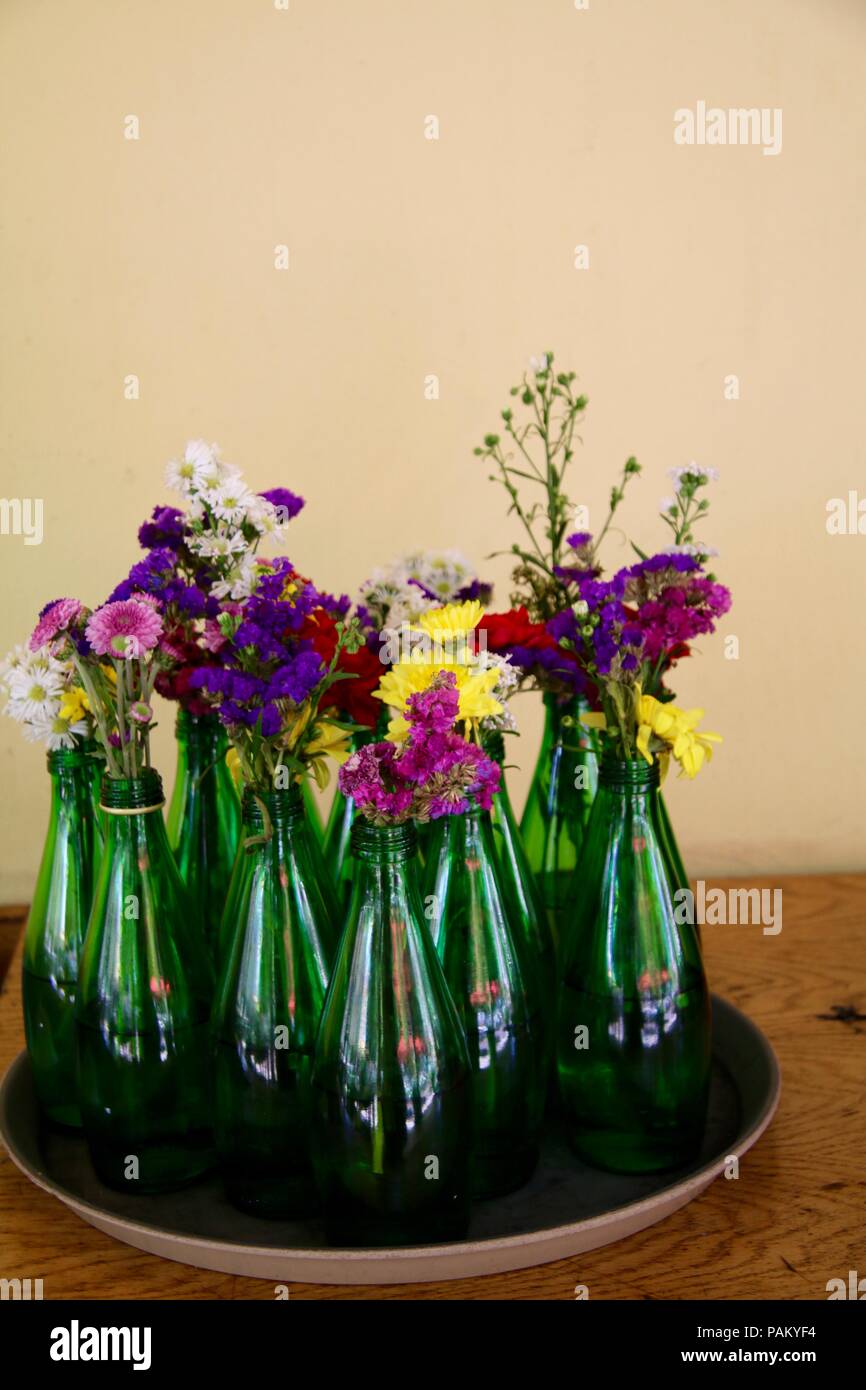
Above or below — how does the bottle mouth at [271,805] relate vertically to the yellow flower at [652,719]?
below

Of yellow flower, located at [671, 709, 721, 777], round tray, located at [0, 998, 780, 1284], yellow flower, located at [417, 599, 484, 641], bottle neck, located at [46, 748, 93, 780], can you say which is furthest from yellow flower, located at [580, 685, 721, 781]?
bottle neck, located at [46, 748, 93, 780]

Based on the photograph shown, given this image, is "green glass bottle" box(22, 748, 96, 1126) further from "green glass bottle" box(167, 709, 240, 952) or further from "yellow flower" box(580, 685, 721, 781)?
"yellow flower" box(580, 685, 721, 781)

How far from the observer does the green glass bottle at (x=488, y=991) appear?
660mm

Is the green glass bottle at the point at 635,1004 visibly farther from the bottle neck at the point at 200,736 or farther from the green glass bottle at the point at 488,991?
the bottle neck at the point at 200,736

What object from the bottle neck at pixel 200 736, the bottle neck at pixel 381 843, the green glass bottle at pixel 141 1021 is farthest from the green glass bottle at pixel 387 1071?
the bottle neck at pixel 200 736

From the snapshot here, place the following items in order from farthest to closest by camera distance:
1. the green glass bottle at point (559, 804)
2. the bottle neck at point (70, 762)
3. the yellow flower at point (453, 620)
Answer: the green glass bottle at point (559, 804) → the bottle neck at point (70, 762) → the yellow flower at point (453, 620)

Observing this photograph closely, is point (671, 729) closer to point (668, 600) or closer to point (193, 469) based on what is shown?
point (668, 600)

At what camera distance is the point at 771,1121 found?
0.74 m

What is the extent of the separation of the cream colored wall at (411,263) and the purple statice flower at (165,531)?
2.20 feet

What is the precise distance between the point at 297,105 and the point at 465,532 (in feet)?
1.67

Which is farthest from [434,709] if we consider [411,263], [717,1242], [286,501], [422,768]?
[411,263]

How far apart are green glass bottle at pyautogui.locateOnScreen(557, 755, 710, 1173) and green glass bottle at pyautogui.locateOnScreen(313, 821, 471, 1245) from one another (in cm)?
13
